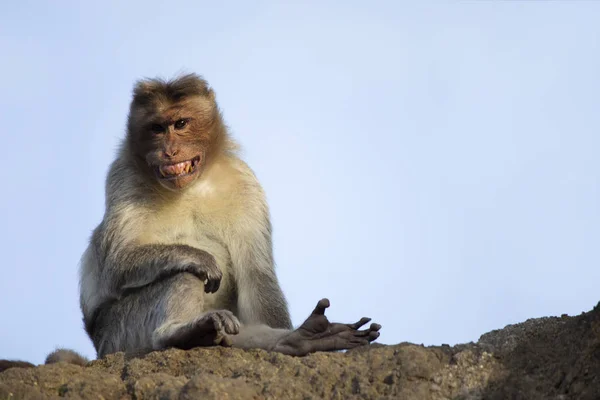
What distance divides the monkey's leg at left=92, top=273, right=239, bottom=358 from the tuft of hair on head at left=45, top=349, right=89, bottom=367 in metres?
0.42

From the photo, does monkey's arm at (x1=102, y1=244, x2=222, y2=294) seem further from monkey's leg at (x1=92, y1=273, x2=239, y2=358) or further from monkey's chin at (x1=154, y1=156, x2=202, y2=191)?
monkey's chin at (x1=154, y1=156, x2=202, y2=191)

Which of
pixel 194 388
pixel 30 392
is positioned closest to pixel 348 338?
pixel 194 388

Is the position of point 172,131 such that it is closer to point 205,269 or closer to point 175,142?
point 175,142

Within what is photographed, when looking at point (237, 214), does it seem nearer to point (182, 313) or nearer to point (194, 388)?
point (182, 313)

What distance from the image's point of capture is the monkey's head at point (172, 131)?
28.3 ft

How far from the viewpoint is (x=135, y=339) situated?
8352 millimetres

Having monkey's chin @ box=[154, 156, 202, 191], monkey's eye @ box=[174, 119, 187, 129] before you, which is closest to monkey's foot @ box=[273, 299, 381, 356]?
monkey's chin @ box=[154, 156, 202, 191]

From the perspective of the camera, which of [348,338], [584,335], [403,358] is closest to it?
[584,335]

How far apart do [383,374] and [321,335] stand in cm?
151

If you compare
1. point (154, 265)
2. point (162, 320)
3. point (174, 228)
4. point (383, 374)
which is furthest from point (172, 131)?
point (383, 374)

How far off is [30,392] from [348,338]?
2359mm

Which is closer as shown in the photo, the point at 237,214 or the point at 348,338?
the point at 348,338

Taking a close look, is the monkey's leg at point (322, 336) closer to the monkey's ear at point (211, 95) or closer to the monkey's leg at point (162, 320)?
the monkey's leg at point (162, 320)

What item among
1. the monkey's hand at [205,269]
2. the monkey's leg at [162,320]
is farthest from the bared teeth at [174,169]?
the monkey's leg at [162,320]
